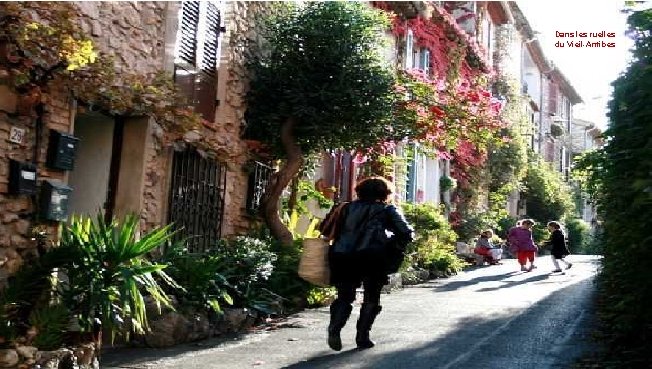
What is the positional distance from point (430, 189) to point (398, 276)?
9271 mm

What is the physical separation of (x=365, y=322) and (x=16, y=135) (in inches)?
138

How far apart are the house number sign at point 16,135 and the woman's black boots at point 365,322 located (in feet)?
11.1

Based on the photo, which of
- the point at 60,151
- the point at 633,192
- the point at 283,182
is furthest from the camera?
the point at 283,182

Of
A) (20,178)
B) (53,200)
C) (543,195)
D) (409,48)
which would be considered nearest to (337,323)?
(53,200)

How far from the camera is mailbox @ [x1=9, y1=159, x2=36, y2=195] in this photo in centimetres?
614

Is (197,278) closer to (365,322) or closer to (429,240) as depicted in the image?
(365,322)

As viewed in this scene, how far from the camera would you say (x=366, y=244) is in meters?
5.91

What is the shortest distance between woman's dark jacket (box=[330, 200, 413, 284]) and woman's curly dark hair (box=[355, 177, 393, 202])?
11 centimetres

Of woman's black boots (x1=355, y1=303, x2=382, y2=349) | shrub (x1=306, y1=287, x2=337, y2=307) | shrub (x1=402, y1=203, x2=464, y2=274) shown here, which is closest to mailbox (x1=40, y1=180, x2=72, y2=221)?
woman's black boots (x1=355, y1=303, x2=382, y2=349)

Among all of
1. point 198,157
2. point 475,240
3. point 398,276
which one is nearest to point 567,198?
point 475,240

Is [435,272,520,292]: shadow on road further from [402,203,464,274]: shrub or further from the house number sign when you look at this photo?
the house number sign

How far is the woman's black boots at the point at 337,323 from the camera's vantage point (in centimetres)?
583

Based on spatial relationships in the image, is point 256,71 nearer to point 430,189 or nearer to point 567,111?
point 430,189

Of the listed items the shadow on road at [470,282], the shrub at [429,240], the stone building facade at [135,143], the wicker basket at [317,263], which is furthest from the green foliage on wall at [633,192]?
the shrub at [429,240]
